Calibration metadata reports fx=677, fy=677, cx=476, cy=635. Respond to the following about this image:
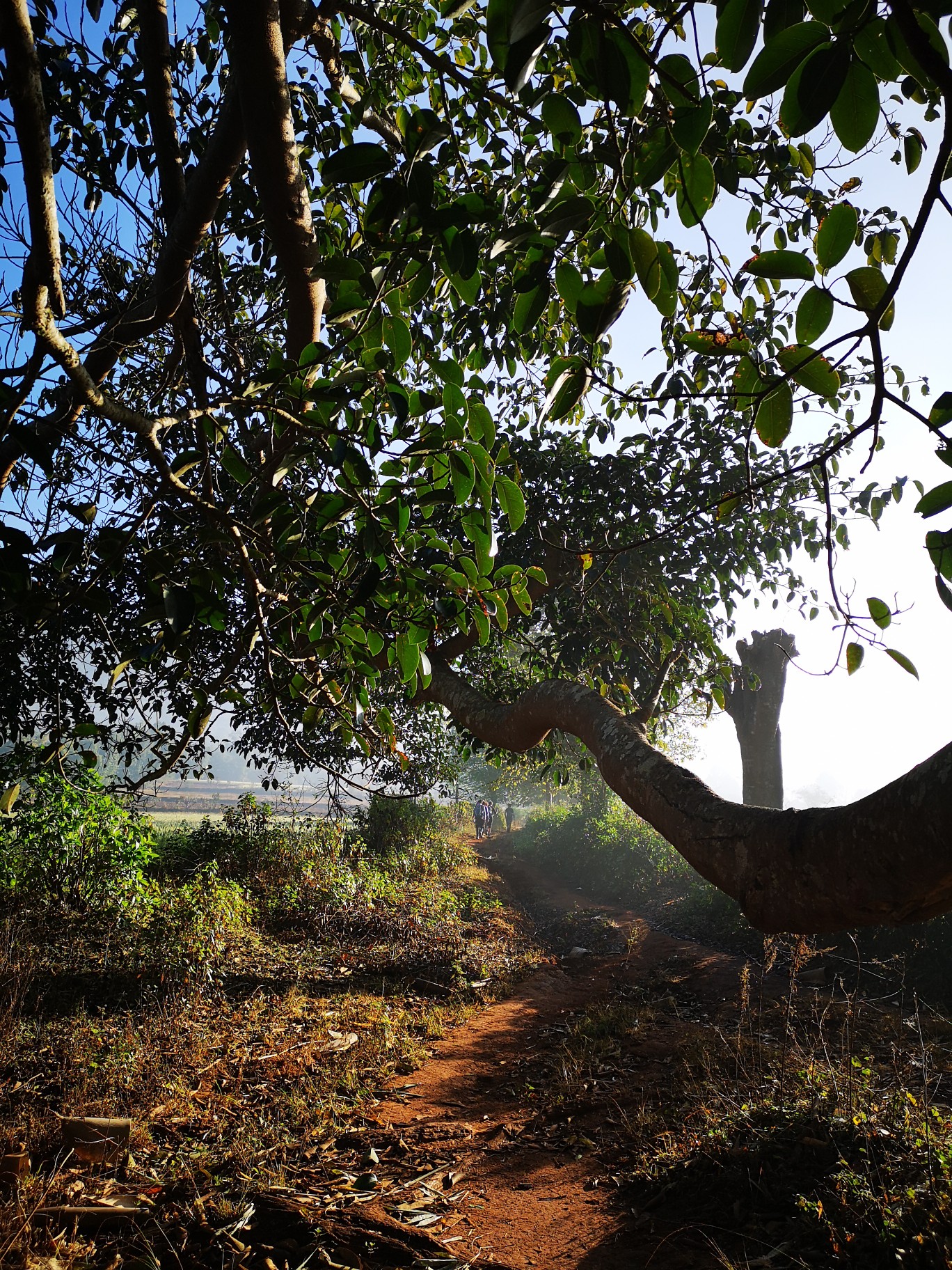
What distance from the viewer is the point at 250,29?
1.74m

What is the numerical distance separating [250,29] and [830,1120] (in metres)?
5.07

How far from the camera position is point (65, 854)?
7.47 metres

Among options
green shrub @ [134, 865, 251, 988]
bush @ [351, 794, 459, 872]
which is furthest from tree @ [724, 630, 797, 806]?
green shrub @ [134, 865, 251, 988]

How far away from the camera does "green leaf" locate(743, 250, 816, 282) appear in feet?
2.79

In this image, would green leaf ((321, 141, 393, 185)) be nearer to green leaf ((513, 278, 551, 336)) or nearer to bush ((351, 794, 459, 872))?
green leaf ((513, 278, 551, 336))

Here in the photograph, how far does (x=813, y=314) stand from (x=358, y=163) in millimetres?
669

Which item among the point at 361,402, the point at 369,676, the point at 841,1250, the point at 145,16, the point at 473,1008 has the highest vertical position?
the point at 145,16

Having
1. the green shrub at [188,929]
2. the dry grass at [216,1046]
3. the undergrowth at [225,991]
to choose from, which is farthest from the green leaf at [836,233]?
the green shrub at [188,929]

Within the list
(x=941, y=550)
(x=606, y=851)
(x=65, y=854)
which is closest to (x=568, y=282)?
(x=941, y=550)

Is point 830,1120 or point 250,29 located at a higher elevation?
point 250,29

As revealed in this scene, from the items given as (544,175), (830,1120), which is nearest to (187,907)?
(830,1120)

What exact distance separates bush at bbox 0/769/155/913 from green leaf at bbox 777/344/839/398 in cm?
783

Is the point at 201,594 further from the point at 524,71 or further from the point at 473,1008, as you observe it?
the point at 473,1008

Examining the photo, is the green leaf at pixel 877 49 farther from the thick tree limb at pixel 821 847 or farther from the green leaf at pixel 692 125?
the thick tree limb at pixel 821 847
